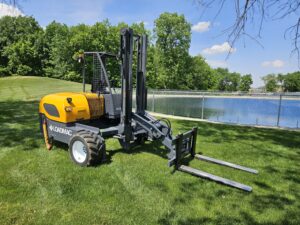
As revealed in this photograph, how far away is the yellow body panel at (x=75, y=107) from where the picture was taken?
5.36 meters

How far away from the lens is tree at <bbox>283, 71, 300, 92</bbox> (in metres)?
76.2

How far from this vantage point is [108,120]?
6277mm

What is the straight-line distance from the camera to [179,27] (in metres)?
47.0

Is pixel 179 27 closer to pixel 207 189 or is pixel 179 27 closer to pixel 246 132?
pixel 246 132

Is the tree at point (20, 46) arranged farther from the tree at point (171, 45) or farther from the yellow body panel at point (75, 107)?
the yellow body panel at point (75, 107)

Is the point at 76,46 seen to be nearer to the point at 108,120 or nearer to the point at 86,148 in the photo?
the point at 108,120

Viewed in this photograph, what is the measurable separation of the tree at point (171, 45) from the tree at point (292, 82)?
4400 centimetres

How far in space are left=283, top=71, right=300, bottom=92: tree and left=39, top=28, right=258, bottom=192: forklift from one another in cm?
8102

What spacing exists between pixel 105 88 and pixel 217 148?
3131 millimetres

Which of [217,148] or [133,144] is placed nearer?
[133,144]

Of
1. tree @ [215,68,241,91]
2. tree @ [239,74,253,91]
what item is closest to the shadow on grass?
tree @ [215,68,241,91]

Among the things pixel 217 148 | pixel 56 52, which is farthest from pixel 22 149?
pixel 56 52

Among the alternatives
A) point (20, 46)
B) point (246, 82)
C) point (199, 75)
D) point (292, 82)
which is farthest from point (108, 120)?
point (246, 82)

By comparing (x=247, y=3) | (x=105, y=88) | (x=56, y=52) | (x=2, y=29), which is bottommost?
(x=105, y=88)
